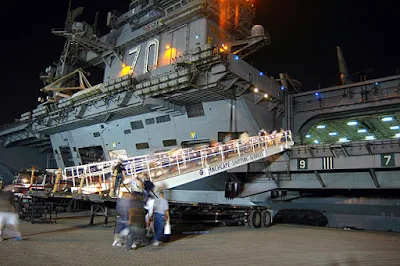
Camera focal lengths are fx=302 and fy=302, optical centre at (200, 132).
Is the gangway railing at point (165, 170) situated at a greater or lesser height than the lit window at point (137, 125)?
lesser

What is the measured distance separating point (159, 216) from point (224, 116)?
56.4 feet

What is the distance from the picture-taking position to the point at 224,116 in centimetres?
2578

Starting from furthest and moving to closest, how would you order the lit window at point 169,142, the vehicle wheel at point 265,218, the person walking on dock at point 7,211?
1. the lit window at point 169,142
2. the vehicle wheel at point 265,218
3. the person walking on dock at point 7,211

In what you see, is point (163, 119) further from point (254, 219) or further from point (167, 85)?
point (254, 219)

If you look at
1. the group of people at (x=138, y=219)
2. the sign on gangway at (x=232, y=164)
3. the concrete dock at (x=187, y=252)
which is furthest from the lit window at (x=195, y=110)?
the group of people at (x=138, y=219)

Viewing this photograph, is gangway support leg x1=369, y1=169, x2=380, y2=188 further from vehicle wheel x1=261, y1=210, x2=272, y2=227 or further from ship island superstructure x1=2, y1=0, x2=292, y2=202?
ship island superstructure x1=2, y1=0, x2=292, y2=202

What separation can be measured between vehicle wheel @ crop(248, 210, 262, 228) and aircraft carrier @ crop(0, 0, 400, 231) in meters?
0.05

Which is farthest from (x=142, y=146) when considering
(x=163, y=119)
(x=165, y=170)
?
(x=165, y=170)

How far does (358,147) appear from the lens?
17.2 metres

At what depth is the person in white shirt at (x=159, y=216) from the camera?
29.8 feet

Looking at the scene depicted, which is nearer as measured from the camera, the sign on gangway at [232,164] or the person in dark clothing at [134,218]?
the person in dark clothing at [134,218]

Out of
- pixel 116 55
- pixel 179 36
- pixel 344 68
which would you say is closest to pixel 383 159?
pixel 344 68

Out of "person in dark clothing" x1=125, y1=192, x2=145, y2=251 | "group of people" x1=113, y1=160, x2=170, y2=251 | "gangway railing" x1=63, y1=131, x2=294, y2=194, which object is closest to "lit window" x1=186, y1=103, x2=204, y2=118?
"gangway railing" x1=63, y1=131, x2=294, y2=194

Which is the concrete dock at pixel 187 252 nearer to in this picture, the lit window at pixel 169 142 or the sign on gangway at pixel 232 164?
the sign on gangway at pixel 232 164
